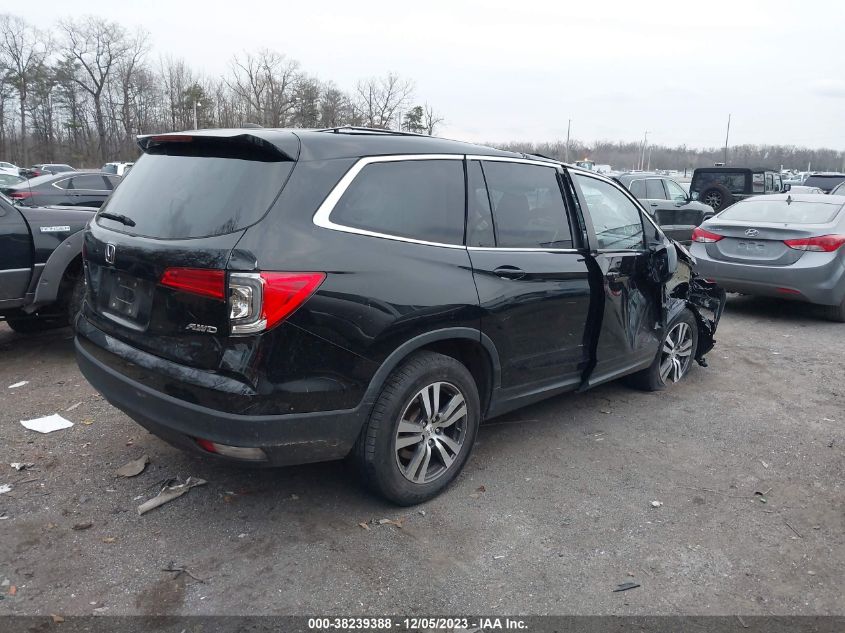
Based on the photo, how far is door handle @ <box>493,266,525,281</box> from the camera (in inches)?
146

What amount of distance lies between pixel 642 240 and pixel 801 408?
1865 millimetres

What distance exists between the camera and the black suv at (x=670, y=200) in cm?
1374

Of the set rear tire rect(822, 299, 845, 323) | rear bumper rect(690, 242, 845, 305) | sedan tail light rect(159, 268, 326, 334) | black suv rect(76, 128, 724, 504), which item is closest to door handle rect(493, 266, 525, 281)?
black suv rect(76, 128, 724, 504)

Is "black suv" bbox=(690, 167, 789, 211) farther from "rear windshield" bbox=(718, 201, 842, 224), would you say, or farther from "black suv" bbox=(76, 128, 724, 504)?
"black suv" bbox=(76, 128, 724, 504)

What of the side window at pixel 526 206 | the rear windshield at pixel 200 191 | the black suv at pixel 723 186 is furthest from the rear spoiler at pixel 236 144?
the black suv at pixel 723 186

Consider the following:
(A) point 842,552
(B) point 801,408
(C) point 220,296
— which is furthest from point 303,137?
(B) point 801,408

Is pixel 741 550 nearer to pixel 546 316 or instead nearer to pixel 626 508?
pixel 626 508

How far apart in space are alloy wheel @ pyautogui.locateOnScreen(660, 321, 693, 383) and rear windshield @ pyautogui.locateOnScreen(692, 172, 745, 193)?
48.8 feet

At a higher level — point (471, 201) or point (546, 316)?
point (471, 201)

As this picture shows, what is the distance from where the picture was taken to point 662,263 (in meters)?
5.16

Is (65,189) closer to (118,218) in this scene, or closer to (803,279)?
(118,218)

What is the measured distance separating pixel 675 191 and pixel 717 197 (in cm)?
369

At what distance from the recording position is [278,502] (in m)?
3.58

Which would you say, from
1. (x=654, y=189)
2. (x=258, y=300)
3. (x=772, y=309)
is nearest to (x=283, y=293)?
(x=258, y=300)
